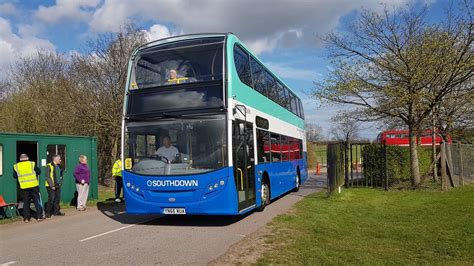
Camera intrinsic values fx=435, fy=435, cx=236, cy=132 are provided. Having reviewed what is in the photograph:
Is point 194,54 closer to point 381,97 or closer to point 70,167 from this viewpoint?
point 70,167

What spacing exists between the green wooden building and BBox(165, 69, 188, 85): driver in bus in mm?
5858

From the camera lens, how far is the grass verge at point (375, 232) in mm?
6820

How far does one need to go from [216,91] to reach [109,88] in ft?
51.2

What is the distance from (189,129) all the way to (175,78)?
1264mm

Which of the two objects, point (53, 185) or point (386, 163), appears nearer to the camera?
point (53, 185)

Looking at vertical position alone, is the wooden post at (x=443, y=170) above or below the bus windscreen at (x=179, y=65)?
below

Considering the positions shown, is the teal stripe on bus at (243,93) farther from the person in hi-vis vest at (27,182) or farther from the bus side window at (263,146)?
the person in hi-vis vest at (27,182)

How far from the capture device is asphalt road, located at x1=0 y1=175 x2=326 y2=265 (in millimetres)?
6969

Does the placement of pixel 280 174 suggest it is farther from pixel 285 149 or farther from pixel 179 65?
pixel 179 65

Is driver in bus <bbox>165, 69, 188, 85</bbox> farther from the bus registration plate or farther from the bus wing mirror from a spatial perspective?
the bus registration plate

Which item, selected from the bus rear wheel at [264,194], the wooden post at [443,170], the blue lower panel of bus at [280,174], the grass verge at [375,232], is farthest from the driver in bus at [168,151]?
the wooden post at [443,170]

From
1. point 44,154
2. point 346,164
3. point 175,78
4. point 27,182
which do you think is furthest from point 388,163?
point 27,182

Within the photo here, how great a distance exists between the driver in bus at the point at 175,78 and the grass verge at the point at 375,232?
3794mm

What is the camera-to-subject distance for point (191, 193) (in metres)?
9.27
